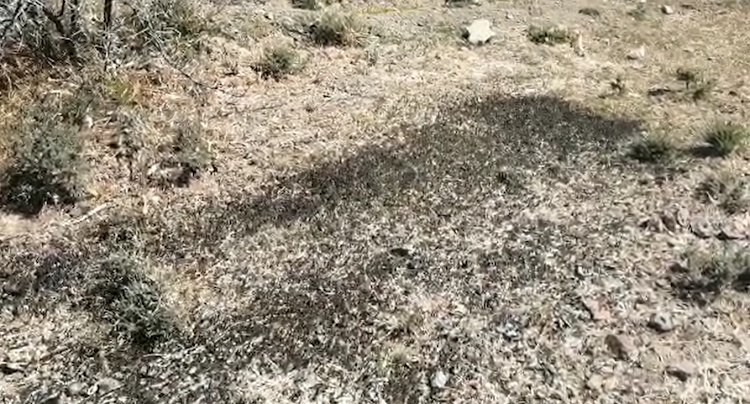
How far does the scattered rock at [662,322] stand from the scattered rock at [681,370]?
0.71 ft

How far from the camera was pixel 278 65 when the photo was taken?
6.23 m

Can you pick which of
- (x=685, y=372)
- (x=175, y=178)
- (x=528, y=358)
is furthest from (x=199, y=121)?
(x=685, y=372)

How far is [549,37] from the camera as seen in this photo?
707cm

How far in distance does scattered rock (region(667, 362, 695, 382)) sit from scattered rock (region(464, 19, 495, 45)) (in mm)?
3560

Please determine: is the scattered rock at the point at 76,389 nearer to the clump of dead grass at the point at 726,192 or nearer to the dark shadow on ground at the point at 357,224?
the dark shadow on ground at the point at 357,224

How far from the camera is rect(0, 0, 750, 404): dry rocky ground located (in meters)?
3.98

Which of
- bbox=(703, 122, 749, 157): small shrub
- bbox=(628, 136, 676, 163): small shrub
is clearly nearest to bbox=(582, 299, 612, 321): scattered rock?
bbox=(628, 136, 676, 163): small shrub

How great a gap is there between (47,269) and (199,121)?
4.77ft

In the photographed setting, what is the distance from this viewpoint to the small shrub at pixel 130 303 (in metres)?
4.07

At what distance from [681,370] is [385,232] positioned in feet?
5.28

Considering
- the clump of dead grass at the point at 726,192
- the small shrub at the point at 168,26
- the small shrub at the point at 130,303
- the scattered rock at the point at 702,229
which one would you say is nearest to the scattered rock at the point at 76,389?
the small shrub at the point at 130,303

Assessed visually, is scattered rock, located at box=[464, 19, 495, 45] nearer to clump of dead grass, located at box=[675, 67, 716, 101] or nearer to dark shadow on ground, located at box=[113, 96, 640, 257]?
dark shadow on ground, located at box=[113, 96, 640, 257]

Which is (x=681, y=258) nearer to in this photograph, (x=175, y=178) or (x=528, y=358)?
(x=528, y=358)

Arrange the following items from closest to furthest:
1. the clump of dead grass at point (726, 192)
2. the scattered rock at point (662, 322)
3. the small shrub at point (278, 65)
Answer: the scattered rock at point (662, 322) < the clump of dead grass at point (726, 192) < the small shrub at point (278, 65)
